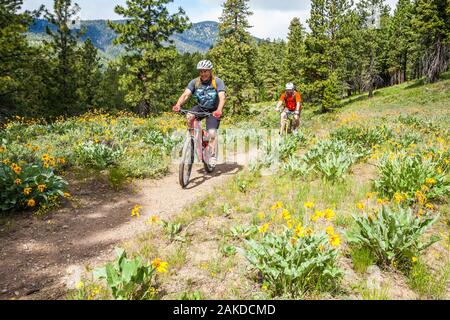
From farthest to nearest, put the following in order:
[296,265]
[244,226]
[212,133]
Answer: [212,133]
[244,226]
[296,265]

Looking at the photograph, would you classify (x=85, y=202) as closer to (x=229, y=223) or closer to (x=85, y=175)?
(x=85, y=175)

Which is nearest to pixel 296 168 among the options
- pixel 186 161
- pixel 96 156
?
pixel 186 161

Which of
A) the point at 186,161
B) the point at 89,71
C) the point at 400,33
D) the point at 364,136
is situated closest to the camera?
the point at 186,161

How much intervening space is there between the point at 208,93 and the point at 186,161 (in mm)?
1831

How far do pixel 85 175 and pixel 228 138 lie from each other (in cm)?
676

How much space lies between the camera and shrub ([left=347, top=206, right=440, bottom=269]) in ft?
12.5

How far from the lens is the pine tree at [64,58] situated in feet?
103

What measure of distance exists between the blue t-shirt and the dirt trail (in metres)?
1.98

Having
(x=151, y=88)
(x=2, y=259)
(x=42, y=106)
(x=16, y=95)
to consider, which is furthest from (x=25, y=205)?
(x=42, y=106)

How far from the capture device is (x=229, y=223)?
5.30 metres

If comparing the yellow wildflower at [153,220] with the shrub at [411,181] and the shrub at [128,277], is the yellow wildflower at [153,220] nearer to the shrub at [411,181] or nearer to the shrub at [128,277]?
the shrub at [128,277]

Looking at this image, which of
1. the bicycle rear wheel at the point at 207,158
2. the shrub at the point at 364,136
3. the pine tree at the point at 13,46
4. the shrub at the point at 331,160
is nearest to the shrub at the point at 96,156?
the bicycle rear wheel at the point at 207,158

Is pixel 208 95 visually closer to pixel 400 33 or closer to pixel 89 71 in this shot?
pixel 89 71

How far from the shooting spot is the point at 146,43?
25.8 m
